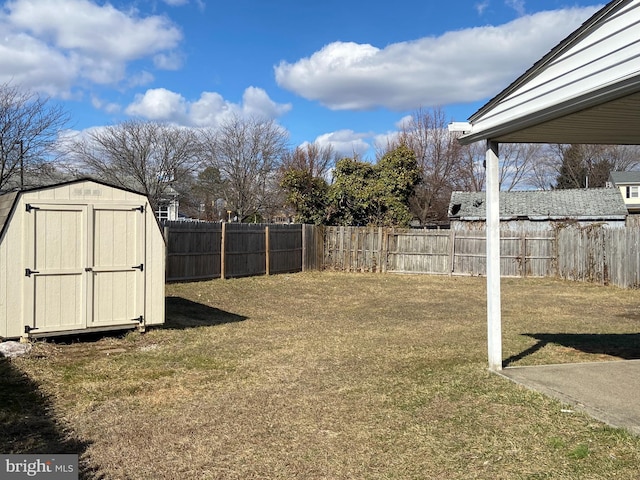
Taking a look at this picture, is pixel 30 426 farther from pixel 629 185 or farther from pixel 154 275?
pixel 629 185

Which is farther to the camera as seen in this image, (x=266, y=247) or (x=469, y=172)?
(x=469, y=172)

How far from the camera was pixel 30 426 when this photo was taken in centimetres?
462

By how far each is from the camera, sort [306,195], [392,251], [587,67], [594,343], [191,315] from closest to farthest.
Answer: [587,67] → [594,343] → [191,315] → [392,251] → [306,195]

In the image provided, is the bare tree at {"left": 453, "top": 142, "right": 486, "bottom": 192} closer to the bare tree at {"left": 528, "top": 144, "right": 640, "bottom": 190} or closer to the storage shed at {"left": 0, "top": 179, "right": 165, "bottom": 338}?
the bare tree at {"left": 528, "top": 144, "right": 640, "bottom": 190}

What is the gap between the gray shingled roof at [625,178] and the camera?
4494 centimetres

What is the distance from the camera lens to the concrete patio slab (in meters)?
4.54

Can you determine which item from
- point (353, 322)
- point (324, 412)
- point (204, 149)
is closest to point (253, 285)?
point (353, 322)

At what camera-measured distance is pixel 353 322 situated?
1044cm

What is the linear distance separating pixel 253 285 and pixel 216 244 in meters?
1.72

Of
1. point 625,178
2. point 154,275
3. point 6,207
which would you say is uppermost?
point 625,178

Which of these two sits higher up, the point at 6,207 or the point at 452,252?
the point at 6,207

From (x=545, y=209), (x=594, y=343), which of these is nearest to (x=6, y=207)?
(x=594, y=343)

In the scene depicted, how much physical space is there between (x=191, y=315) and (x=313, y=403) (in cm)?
619

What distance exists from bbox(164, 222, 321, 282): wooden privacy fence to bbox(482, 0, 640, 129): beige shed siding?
1132 cm
